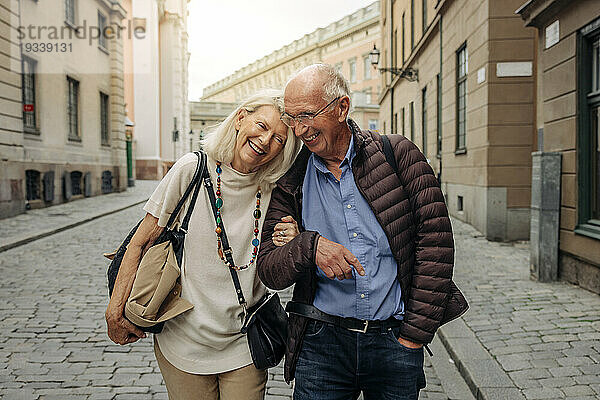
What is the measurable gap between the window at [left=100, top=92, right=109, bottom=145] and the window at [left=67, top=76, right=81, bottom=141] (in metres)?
2.92

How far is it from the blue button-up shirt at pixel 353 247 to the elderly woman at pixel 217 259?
0.25 metres

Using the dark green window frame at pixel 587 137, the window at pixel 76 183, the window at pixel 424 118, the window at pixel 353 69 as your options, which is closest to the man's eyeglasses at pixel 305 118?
the dark green window frame at pixel 587 137

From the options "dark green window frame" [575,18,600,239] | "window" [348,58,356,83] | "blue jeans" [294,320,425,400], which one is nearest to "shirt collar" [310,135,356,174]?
"blue jeans" [294,320,425,400]

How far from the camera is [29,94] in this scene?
17.0 meters

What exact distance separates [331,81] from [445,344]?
146 inches

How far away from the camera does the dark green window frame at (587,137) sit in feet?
22.3

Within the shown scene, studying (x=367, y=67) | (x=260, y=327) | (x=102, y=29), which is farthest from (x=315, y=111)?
(x=367, y=67)

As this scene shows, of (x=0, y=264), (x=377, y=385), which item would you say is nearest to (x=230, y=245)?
(x=377, y=385)

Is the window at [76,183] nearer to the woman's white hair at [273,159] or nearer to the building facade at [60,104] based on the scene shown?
the building facade at [60,104]

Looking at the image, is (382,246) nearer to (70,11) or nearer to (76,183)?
(76,183)

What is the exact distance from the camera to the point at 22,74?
1650 cm

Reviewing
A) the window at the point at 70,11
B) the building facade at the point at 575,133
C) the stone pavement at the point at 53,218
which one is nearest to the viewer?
the building facade at the point at 575,133

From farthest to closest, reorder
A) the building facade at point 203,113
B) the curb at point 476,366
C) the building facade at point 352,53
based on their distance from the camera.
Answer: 1. the building facade at point 203,113
2. the building facade at point 352,53
3. the curb at point 476,366

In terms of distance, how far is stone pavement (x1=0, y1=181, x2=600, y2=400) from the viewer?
13.4 feet
